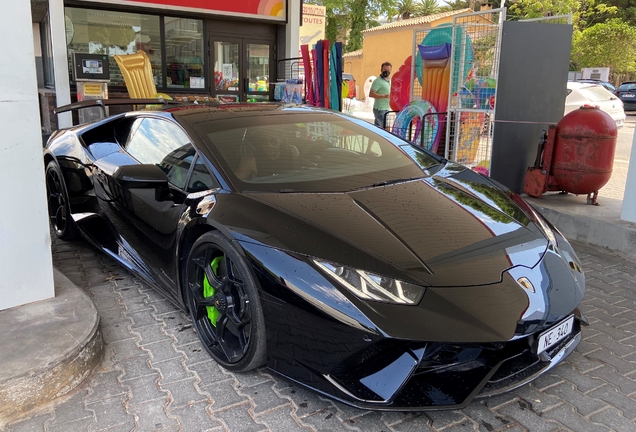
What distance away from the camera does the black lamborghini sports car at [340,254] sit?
202 cm

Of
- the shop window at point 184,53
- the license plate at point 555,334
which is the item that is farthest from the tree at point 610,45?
the license plate at point 555,334

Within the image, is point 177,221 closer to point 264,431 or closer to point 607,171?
point 264,431

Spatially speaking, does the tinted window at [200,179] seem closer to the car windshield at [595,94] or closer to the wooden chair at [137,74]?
the wooden chair at [137,74]

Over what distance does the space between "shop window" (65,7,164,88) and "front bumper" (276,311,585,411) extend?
920cm

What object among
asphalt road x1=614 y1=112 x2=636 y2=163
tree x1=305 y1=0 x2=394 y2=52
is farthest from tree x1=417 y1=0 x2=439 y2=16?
asphalt road x1=614 y1=112 x2=636 y2=163

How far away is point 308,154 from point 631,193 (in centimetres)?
330

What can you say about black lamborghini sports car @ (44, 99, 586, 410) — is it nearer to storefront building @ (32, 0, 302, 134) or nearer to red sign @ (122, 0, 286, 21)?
storefront building @ (32, 0, 302, 134)

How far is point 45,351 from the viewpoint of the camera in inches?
98.1

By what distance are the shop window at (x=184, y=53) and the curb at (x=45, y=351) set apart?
26.7 feet

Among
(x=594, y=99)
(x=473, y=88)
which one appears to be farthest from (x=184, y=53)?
(x=594, y=99)

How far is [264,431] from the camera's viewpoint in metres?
2.19

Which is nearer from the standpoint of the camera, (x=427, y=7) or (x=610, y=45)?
(x=610, y=45)

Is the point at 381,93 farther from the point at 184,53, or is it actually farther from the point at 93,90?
the point at 93,90

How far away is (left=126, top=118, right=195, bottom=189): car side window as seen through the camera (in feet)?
9.98
